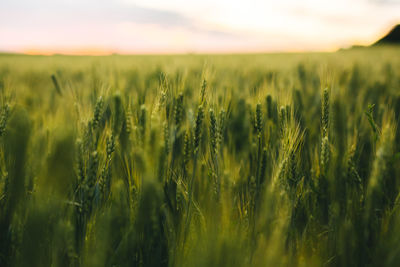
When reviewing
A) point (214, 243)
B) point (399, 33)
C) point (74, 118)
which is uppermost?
point (399, 33)

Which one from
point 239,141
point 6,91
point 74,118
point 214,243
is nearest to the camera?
point 214,243

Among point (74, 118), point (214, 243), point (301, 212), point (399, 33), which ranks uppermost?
point (399, 33)

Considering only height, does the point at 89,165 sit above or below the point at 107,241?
above

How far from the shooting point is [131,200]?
64 cm

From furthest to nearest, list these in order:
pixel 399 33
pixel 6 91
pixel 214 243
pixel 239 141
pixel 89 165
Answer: pixel 399 33, pixel 239 141, pixel 6 91, pixel 89 165, pixel 214 243

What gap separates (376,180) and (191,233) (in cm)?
42

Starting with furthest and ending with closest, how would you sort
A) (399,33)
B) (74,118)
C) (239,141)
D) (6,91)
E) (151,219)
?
(399,33) < (239,141) < (6,91) < (74,118) < (151,219)

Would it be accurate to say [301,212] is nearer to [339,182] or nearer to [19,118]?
[339,182]

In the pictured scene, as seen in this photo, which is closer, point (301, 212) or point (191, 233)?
point (191, 233)

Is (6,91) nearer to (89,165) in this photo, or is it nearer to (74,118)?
(74,118)

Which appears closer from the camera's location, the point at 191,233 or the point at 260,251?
the point at 260,251

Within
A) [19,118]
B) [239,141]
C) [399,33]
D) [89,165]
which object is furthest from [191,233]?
[399,33]

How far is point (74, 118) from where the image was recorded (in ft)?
2.98

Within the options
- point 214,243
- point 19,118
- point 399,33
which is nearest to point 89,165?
point 19,118
